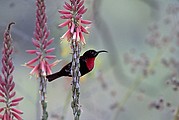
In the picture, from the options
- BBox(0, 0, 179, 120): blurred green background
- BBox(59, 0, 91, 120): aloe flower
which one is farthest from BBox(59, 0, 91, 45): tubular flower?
BBox(0, 0, 179, 120): blurred green background

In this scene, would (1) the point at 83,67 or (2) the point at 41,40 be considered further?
(1) the point at 83,67

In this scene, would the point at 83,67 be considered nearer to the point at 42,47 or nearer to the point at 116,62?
the point at 42,47

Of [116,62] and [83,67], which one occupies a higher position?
[116,62]

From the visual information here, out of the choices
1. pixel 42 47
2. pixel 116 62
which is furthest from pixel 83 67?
pixel 116 62

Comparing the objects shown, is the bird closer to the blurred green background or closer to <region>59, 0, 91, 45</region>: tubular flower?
<region>59, 0, 91, 45</region>: tubular flower

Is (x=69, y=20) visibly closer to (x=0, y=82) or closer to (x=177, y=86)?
(x=0, y=82)

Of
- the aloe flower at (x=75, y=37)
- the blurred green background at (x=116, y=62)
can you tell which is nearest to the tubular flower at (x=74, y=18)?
the aloe flower at (x=75, y=37)

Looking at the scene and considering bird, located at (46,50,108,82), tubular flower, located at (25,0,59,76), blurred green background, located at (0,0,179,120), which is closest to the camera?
tubular flower, located at (25,0,59,76)

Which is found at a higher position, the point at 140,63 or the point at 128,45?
the point at 128,45

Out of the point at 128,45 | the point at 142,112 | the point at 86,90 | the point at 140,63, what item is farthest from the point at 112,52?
the point at 128,45
